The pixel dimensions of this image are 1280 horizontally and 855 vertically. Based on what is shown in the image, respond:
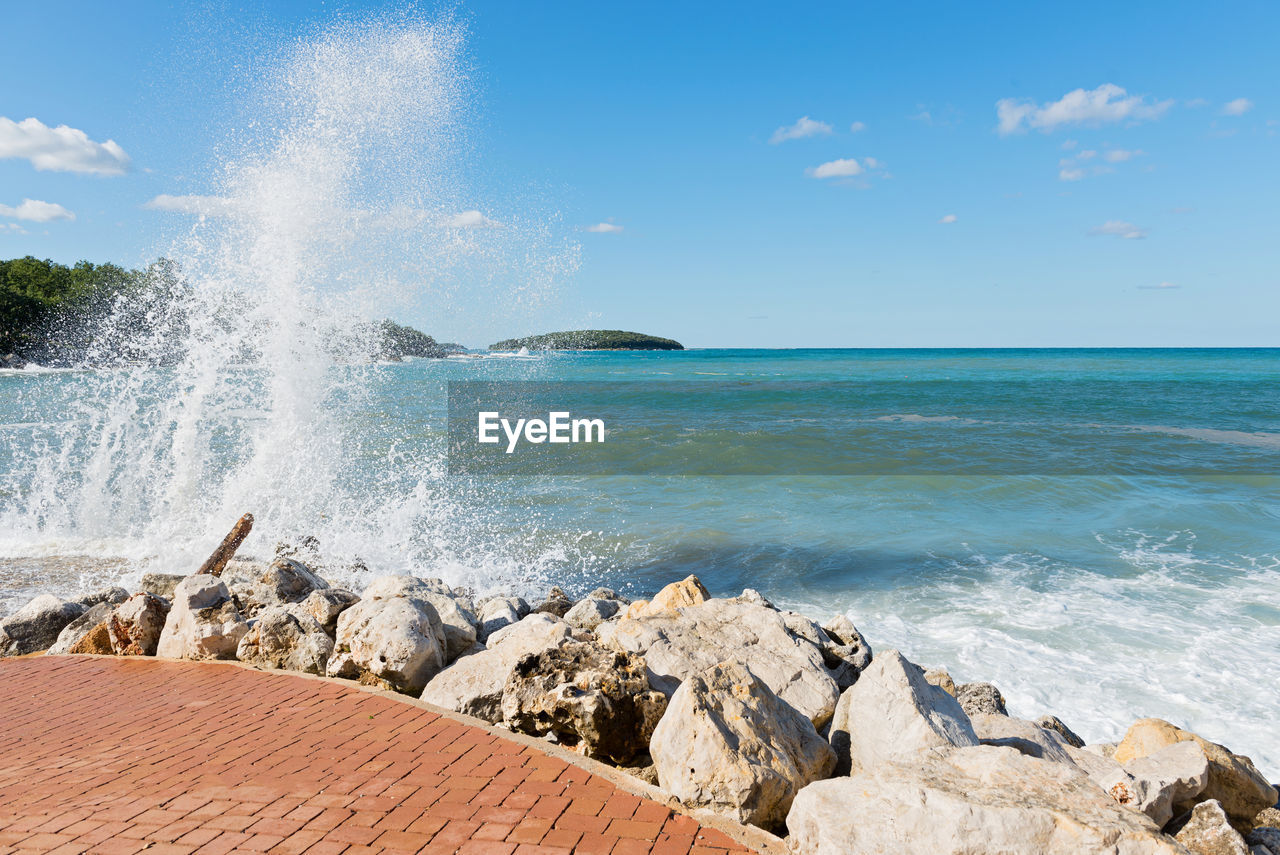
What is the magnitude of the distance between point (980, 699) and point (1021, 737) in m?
1.27

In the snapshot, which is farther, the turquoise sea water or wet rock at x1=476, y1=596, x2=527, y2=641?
the turquoise sea water

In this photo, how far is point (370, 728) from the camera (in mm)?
4500

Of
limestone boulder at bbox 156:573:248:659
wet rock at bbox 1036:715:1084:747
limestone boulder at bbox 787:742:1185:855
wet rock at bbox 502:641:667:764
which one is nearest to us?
limestone boulder at bbox 787:742:1185:855

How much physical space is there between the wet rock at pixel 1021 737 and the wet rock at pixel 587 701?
6.38 ft

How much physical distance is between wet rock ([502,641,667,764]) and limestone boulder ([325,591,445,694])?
40.8 inches

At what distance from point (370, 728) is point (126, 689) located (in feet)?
8.04

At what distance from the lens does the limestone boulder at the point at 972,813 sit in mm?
2711

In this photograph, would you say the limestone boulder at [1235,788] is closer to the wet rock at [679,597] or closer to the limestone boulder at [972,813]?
the limestone boulder at [972,813]

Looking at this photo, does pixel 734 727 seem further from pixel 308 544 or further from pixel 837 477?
pixel 837 477

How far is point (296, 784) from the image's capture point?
148 inches

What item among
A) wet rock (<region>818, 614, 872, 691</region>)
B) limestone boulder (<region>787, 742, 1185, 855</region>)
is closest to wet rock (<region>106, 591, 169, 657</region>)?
wet rock (<region>818, 614, 872, 691</region>)

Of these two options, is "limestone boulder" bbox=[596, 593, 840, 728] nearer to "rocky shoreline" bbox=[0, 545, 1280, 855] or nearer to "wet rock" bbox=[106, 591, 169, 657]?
"rocky shoreline" bbox=[0, 545, 1280, 855]

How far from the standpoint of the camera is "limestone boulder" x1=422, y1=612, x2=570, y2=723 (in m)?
4.82

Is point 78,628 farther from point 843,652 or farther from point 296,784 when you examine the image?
point 843,652
